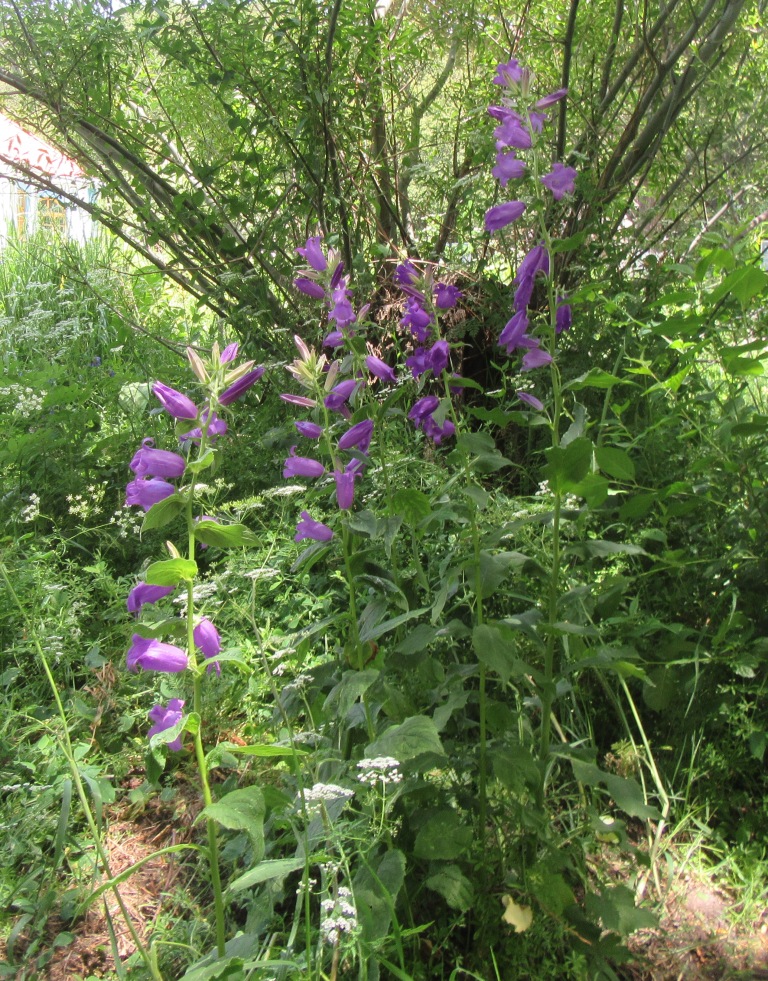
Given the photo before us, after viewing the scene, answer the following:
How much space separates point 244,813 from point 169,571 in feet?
1.04

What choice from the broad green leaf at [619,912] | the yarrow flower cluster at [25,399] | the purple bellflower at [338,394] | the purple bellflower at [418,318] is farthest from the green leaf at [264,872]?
the yarrow flower cluster at [25,399]

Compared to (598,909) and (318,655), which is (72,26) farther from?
(598,909)

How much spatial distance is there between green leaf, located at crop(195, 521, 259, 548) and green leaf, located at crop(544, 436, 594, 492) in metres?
0.49

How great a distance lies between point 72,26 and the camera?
2.92 metres

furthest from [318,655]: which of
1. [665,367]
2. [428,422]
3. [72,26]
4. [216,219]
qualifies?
[72,26]

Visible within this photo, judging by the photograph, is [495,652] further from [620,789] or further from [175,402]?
[175,402]

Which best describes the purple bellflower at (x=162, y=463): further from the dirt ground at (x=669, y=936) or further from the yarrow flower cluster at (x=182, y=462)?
the dirt ground at (x=669, y=936)

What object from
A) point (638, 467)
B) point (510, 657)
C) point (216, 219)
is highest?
point (216, 219)

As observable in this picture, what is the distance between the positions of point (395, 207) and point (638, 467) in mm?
1723

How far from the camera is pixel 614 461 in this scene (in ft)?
5.04

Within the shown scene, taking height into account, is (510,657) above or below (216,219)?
below

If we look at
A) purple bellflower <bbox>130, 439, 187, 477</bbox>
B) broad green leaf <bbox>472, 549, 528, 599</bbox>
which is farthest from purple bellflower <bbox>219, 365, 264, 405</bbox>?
broad green leaf <bbox>472, 549, 528, 599</bbox>

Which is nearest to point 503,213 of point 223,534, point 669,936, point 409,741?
point 223,534

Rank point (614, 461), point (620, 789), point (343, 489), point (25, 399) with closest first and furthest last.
Answer: point (620, 789) < point (343, 489) < point (614, 461) < point (25, 399)
